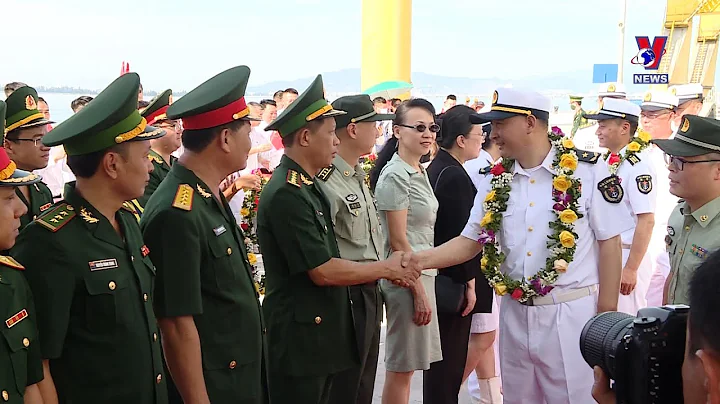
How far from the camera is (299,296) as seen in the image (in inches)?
136

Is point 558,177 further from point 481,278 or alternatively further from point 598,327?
point 598,327

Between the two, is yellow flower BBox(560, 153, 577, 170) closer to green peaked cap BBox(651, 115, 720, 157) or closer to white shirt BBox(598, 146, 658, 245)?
green peaked cap BBox(651, 115, 720, 157)

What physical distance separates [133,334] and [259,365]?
636mm

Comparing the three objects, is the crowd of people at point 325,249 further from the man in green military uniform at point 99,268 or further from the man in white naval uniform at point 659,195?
the man in white naval uniform at point 659,195

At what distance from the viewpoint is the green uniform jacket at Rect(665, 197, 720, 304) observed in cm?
326

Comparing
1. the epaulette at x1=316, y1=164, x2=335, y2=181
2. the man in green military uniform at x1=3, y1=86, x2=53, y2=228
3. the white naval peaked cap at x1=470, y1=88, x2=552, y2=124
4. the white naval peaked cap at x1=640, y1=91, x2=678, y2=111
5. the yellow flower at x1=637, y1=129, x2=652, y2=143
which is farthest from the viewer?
the white naval peaked cap at x1=640, y1=91, x2=678, y2=111

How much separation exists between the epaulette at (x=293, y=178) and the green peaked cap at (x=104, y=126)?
0.95 meters

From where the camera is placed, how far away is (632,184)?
517 cm

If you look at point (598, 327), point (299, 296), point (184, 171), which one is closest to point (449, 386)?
point (299, 296)

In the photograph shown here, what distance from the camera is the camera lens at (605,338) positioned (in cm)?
174

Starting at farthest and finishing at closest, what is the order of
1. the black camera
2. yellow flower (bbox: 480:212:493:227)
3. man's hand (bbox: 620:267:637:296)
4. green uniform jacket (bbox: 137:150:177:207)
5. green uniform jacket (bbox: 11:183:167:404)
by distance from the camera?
man's hand (bbox: 620:267:637:296)
green uniform jacket (bbox: 137:150:177:207)
yellow flower (bbox: 480:212:493:227)
green uniform jacket (bbox: 11:183:167:404)
the black camera

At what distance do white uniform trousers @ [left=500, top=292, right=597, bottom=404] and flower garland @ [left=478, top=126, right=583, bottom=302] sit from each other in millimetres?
125

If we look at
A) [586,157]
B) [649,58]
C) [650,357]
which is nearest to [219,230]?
[650,357]

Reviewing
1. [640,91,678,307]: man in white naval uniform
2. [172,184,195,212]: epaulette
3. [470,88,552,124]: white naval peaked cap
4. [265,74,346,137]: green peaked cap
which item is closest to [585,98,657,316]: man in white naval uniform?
[640,91,678,307]: man in white naval uniform
